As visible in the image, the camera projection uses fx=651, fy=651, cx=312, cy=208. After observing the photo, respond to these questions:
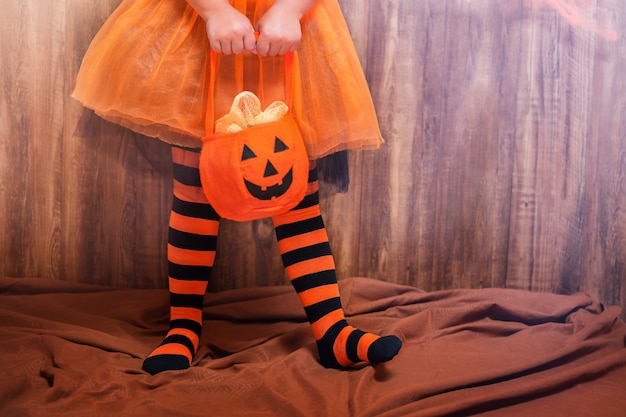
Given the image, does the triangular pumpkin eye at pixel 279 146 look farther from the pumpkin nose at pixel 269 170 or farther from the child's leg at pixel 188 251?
the child's leg at pixel 188 251

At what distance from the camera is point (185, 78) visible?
1184mm

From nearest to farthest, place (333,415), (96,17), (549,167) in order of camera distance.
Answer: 1. (333,415)
2. (96,17)
3. (549,167)

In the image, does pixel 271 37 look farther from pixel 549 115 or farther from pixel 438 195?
pixel 549 115

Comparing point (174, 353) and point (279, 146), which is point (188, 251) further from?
point (279, 146)

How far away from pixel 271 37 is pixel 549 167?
0.88 metres

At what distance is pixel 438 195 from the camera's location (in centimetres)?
167

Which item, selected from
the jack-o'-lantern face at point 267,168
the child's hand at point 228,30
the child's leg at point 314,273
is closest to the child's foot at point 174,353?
the child's leg at point 314,273

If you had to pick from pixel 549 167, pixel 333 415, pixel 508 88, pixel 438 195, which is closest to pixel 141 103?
pixel 333 415

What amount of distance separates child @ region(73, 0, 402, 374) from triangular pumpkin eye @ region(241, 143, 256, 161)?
0.12 metres

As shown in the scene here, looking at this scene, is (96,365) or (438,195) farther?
(438,195)

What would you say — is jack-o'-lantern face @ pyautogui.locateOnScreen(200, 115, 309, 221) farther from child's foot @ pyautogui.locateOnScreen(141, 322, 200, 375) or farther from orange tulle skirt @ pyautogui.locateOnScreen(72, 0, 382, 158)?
child's foot @ pyautogui.locateOnScreen(141, 322, 200, 375)

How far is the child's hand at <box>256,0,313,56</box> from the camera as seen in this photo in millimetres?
1123

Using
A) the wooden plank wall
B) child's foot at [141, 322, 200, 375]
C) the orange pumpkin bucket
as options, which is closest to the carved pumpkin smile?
the orange pumpkin bucket

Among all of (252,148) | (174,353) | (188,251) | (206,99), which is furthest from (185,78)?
(174,353)
